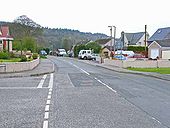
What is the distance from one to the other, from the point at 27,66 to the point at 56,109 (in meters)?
21.0

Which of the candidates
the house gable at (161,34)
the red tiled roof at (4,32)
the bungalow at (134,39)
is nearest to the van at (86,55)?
the red tiled roof at (4,32)

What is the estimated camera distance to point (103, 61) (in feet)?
178

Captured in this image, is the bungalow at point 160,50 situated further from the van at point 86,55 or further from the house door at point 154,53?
the van at point 86,55

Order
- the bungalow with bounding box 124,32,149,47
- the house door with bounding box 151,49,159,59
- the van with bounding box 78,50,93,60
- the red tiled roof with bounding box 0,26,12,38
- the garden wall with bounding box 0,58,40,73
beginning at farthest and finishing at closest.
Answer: the bungalow with bounding box 124,32,149,47 → the red tiled roof with bounding box 0,26,12,38 → the van with bounding box 78,50,93,60 → the house door with bounding box 151,49,159,59 → the garden wall with bounding box 0,58,40,73

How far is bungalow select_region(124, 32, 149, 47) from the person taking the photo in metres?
116

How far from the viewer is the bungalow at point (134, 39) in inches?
4577

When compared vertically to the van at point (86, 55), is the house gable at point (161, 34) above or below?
above

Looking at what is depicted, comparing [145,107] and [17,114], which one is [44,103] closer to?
[17,114]

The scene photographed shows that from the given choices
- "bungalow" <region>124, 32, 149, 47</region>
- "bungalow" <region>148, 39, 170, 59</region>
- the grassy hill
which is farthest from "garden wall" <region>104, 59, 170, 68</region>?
"bungalow" <region>124, 32, 149, 47</region>

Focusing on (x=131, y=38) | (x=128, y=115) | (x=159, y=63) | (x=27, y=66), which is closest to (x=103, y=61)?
(x=159, y=63)

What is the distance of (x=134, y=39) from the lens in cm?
11956

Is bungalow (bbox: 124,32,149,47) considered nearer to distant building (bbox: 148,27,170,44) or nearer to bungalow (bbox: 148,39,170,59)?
distant building (bbox: 148,27,170,44)

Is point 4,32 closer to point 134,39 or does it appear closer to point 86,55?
point 86,55

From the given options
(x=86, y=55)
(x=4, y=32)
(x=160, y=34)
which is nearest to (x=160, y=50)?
(x=86, y=55)
